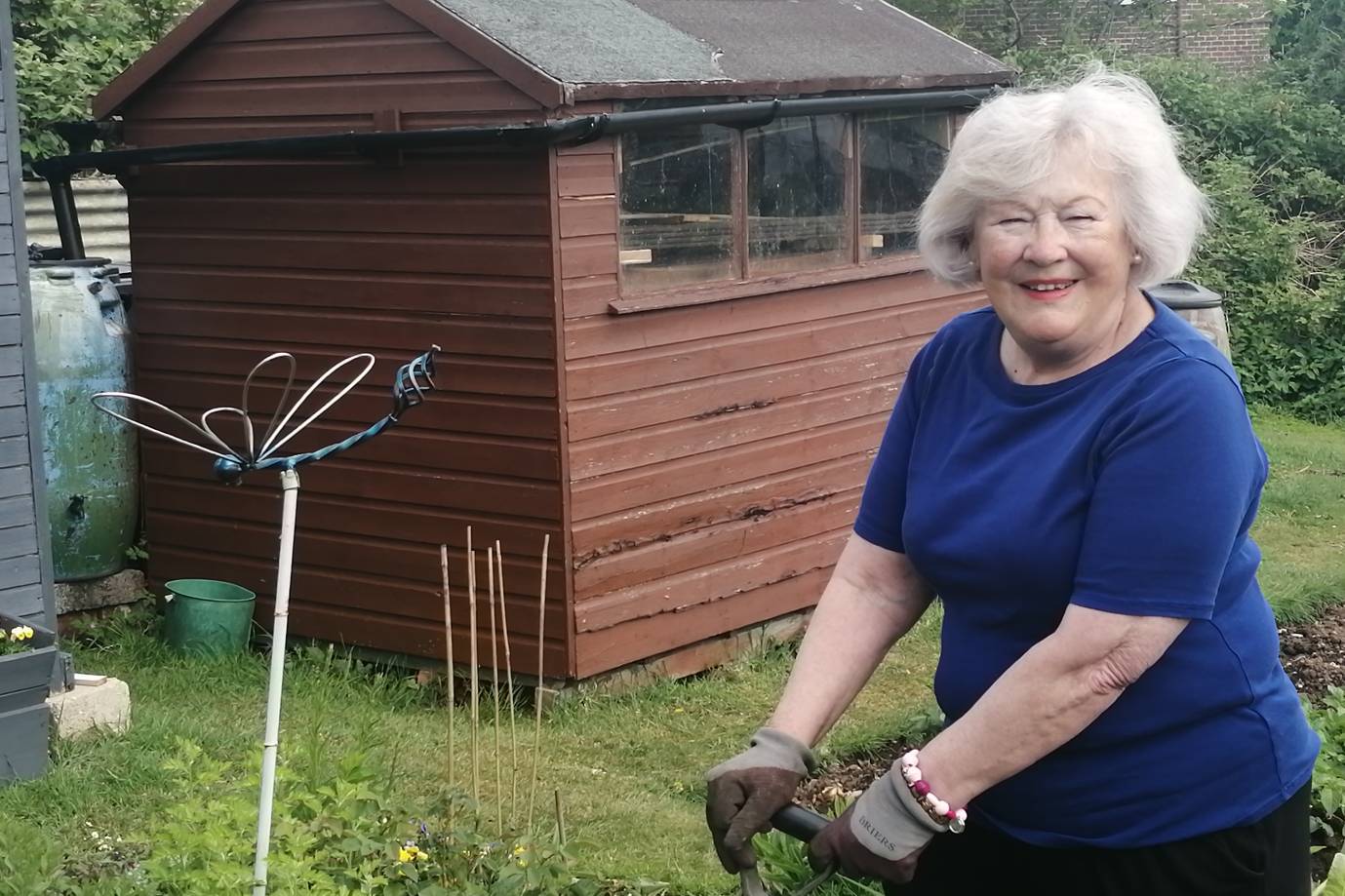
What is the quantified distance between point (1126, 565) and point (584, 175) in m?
4.51

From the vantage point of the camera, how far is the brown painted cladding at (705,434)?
6.55 m

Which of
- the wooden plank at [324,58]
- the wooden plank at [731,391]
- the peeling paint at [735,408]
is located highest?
the wooden plank at [324,58]

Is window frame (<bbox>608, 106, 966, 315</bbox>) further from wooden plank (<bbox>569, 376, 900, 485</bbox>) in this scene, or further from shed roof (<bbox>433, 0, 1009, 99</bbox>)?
wooden plank (<bbox>569, 376, 900, 485</bbox>)

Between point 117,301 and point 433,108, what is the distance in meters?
1.94

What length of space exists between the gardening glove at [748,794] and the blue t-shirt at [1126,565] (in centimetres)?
28

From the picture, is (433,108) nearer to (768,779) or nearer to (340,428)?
(340,428)

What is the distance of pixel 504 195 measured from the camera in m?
6.49

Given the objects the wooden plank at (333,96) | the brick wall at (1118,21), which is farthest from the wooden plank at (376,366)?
the brick wall at (1118,21)

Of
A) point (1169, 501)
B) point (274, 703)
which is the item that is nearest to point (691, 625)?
point (274, 703)

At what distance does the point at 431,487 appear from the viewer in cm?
691

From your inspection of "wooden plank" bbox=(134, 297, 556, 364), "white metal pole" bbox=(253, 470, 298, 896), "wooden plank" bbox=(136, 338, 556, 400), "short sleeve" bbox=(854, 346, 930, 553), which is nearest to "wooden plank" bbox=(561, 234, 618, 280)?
"wooden plank" bbox=(134, 297, 556, 364)

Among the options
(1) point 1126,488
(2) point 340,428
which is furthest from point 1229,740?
(2) point 340,428

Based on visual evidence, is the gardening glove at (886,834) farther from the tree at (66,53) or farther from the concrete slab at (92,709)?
the tree at (66,53)

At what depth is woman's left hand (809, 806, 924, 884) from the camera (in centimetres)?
236
